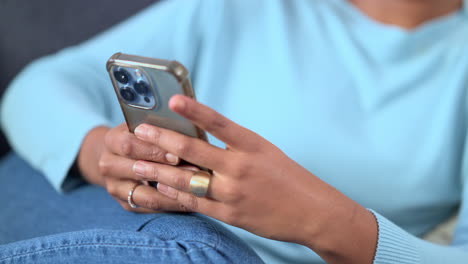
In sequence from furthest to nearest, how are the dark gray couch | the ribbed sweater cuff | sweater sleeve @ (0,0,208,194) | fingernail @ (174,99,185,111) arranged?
the dark gray couch
sweater sleeve @ (0,0,208,194)
the ribbed sweater cuff
fingernail @ (174,99,185,111)

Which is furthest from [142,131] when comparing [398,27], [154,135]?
[398,27]

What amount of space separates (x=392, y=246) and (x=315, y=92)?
0.89ft

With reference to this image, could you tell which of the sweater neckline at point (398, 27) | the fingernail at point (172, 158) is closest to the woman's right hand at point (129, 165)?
the fingernail at point (172, 158)

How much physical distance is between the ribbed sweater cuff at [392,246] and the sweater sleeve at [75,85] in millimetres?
385

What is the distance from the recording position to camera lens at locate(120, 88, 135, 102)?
39 centimetres

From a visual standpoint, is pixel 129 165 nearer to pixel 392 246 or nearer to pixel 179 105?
pixel 179 105

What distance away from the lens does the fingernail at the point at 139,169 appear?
1.30 ft

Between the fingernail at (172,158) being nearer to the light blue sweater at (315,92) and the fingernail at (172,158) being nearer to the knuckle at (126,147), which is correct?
the knuckle at (126,147)

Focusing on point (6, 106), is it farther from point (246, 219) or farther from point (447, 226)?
point (447, 226)

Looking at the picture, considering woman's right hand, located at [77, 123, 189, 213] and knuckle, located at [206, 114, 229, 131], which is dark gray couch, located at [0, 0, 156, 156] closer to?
woman's right hand, located at [77, 123, 189, 213]

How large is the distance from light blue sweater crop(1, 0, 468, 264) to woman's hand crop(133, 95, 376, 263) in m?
0.20

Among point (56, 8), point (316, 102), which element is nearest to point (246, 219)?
point (316, 102)

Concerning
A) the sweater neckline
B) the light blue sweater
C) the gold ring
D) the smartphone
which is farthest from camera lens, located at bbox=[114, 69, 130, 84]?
the sweater neckline

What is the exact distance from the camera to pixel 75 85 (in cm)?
65
